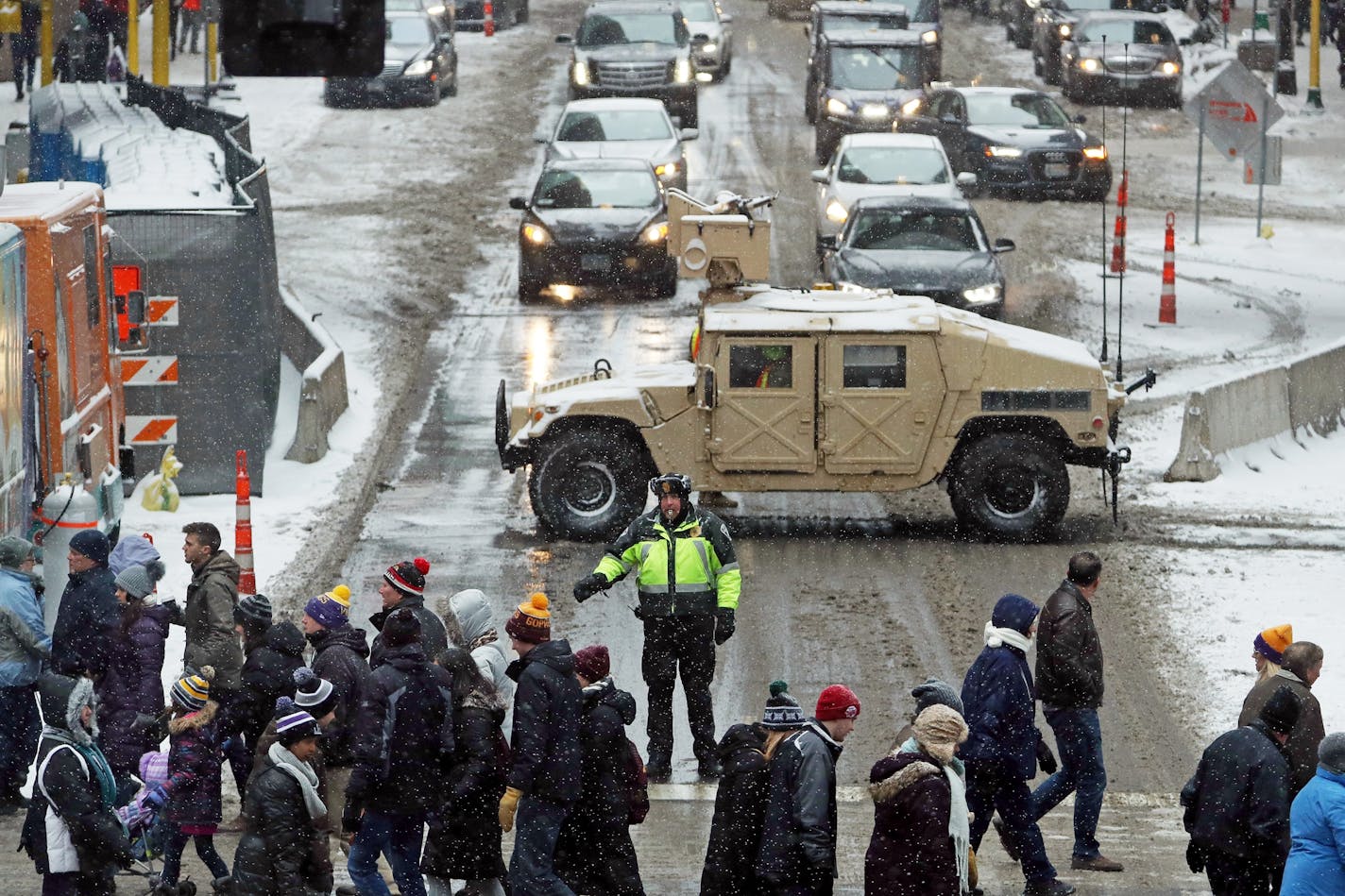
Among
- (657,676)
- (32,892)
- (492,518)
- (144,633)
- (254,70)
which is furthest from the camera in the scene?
(492,518)

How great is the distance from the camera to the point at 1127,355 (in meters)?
23.2

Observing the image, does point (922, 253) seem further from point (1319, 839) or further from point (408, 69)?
point (408, 69)

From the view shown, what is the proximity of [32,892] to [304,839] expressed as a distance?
6.77ft

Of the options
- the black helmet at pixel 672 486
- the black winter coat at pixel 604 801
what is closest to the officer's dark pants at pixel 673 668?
the black helmet at pixel 672 486

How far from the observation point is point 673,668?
11.7 m

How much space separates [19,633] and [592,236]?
47.4 ft

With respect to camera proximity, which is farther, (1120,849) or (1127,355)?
(1127,355)

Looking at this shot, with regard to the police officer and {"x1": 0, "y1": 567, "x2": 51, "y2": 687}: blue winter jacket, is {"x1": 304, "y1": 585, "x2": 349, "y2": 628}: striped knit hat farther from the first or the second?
the police officer

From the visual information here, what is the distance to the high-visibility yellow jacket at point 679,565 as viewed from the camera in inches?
453

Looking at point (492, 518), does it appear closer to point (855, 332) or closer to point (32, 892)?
point (855, 332)

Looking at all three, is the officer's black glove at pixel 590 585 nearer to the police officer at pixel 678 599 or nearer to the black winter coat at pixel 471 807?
the police officer at pixel 678 599

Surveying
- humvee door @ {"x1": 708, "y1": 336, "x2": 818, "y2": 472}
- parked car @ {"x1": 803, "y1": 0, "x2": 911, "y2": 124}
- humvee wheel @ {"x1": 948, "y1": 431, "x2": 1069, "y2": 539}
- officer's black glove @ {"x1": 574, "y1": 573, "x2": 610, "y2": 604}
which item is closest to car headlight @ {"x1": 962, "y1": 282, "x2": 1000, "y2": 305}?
humvee wheel @ {"x1": 948, "y1": 431, "x2": 1069, "y2": 539}

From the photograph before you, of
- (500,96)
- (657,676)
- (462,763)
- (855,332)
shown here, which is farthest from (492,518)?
(500,96)

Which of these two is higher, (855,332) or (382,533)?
(855,332)
